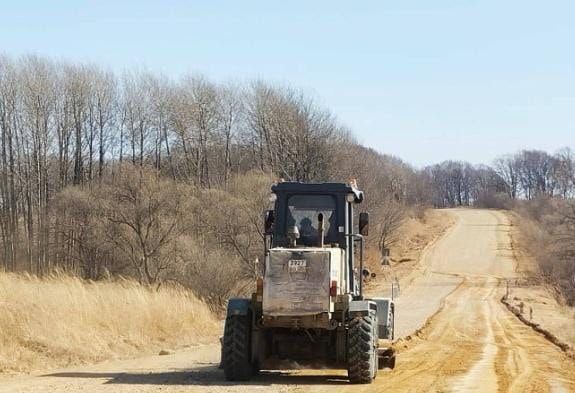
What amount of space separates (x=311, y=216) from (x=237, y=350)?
2920 mm

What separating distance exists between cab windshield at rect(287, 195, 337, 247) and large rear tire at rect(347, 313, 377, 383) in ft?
6.33

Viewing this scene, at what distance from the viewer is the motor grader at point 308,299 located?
14438 mm

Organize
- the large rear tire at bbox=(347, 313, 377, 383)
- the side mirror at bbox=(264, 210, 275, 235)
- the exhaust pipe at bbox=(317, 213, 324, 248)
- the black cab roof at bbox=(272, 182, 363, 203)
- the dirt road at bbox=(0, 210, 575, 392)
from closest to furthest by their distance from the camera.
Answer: the dirt road at bbox=(0, 210, 575, 392)
the large rear tire at bbox=(347, 313, 377, 383)
the exhaust pipe at bbox=(317, 213, 324, 248)
the black cab roof at bbox=(272, 182, 363, 203)
the side mirror at bbox=(264, 210, 275, 235)

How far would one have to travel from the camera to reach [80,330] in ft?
65.8

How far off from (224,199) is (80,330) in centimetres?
3772

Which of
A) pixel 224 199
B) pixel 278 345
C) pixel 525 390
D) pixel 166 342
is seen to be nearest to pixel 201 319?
pixel 166 342

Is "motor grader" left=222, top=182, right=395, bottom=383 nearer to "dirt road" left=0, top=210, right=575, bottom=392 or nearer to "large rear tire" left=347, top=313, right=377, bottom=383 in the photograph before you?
"large rear tire" left=347, top=313, right=377, bottom=383

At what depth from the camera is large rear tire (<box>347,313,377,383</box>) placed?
47.3ft

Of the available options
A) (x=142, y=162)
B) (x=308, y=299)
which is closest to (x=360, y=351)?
(x=308, y=299)

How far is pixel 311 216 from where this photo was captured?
16094 millimetres

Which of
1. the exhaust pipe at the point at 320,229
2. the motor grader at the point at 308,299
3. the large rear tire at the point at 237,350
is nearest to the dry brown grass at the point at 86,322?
the large rear tire at the point at 237,350

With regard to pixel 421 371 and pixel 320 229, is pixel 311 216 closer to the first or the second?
pixel 320 229

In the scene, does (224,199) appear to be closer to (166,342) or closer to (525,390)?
(166,342)

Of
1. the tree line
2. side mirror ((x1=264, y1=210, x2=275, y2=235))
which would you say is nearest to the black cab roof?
side mirror ((x1=264, y1=210, x2=275, y2=235))
